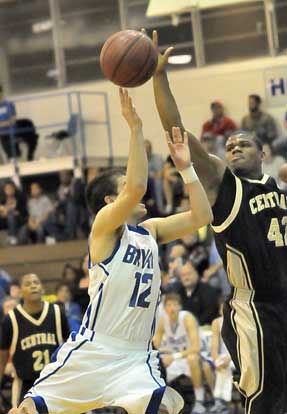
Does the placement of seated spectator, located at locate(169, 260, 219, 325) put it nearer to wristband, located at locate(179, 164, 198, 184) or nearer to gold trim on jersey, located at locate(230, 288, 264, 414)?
gold trim on jersey, located at locate(230, 288, 264, 414)

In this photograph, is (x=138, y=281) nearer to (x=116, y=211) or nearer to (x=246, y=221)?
(x=116, y=211)

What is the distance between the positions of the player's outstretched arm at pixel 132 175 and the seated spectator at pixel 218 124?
1103 cm

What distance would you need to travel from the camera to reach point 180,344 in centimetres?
1179

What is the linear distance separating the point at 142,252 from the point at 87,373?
692mm

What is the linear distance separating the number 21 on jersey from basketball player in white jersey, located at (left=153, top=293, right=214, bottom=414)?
17.6 ft

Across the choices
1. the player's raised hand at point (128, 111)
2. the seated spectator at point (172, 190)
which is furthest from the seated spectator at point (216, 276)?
the player's raised hand at point (128, 111)

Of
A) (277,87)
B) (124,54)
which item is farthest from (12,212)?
(124,54)

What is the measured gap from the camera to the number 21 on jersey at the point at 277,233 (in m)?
6.27

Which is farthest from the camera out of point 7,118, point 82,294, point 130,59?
point 7,118

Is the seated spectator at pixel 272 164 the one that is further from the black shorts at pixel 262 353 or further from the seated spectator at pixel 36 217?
the black shorts at pixel 262 353

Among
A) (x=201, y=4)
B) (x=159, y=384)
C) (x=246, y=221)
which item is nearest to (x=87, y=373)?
(x=159, y=384)

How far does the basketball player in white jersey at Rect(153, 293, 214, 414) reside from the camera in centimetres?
1147

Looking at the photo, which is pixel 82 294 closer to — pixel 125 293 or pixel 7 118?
pixel 7 118

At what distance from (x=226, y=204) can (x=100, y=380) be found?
1.55 m
